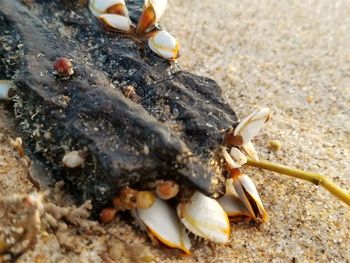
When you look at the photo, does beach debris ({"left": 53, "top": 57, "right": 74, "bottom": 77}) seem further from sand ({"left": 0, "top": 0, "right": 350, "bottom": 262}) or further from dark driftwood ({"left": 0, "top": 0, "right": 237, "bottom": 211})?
sand ({"left": 0, "top": 0, "right": 350, "bottom": 262})

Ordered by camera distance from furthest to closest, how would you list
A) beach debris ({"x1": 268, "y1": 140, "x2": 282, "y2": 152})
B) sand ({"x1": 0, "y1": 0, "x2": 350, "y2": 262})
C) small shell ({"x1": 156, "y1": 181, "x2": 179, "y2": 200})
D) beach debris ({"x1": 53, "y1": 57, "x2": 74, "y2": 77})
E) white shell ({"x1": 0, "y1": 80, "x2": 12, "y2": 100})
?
1. beach debris ({"x1": 268, "y1": 140, "x2": 282, "y2": 152})
2. white shell ({"x1": 0, "y1": 80, "x2": 12, "y2": 100})
3. beach debris ({"x1": 53, "y1": 57, "x2": 74, "y2": 77})
4. sand ({"x1": 0, "y1": 0, "x2": 350, "y2": 262})
5. small shell ({"x1": 156, "y1": 181, "x2": 179, "y2": 200})

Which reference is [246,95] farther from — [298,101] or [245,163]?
[245,163]

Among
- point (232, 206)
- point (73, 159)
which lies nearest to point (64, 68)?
point (73, 159)

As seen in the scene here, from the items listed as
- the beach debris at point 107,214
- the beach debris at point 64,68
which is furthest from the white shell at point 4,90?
the beach debris at point 107,214

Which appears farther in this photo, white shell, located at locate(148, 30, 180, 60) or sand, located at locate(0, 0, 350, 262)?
white shell, located at locate(148, 30, 180, 60)

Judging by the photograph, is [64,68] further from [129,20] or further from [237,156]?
[237,156]

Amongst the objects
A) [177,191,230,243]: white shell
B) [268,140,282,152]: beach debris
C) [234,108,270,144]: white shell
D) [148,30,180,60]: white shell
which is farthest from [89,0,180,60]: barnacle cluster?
[177,191,230,243]: white shell
